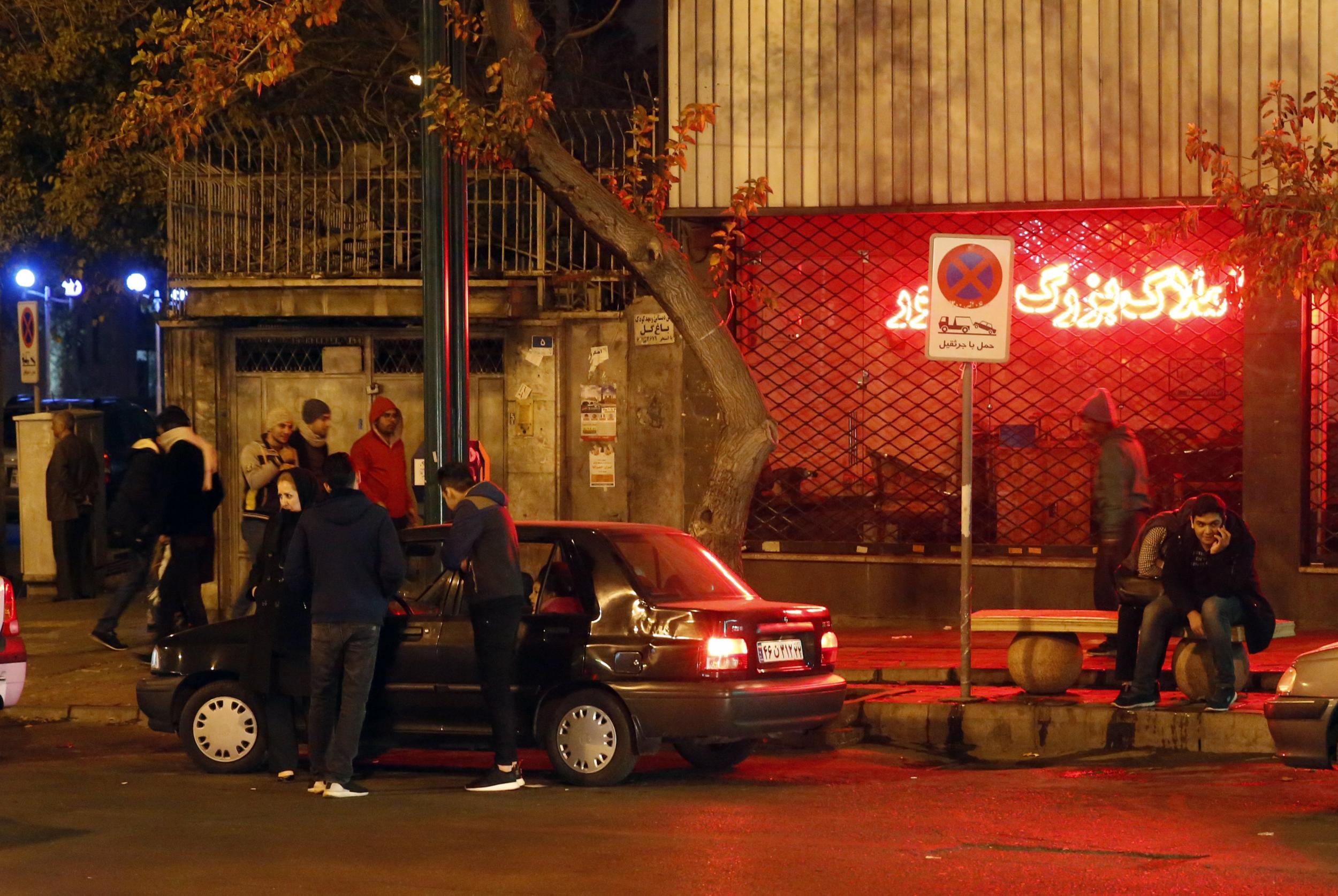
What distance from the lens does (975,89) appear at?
13586 mm

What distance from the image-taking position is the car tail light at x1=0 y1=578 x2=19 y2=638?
9484 millimetres

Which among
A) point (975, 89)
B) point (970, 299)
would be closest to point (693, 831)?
point (970, 299)

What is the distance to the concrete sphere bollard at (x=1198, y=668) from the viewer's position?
398 inches

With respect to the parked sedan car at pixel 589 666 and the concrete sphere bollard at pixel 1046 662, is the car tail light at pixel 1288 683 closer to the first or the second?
the parked sedan car at pixel 589 666

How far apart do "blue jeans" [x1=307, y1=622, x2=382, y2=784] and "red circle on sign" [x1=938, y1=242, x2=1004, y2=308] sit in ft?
13.6

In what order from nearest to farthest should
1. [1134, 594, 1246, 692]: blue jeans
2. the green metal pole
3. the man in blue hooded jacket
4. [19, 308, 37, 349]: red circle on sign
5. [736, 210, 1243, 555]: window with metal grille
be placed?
the man in blue hooded jacket < [1134, 594, 1246, 692]: blue jeans < the green metal pole < [736, 210, 1243, 555]: window with metal grille < [19, 308, 37, 349]: red circle on sign

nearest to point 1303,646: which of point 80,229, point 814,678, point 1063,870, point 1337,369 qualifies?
point 1337,369

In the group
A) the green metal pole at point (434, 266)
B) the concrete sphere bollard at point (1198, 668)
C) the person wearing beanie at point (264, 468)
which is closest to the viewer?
the concrete sphere bollard at point (1198, 668)

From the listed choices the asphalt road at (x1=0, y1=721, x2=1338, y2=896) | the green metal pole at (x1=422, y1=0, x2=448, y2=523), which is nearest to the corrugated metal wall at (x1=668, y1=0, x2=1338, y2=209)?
the green metal pole at (x1=422, y1=0, x2=448, y2=523)

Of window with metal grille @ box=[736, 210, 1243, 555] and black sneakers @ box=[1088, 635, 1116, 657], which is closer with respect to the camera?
black sneakers @ box=[1088, 635, 1116, 657]

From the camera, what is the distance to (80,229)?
723 inches

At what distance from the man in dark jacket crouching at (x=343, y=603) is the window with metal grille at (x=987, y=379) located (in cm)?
619

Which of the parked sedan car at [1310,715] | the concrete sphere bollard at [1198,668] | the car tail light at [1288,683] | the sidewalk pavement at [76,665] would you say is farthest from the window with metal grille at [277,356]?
the parked sedan car at [1310,715]

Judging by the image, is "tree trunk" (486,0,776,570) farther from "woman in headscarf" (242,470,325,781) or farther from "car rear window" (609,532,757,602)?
"woman in headscarf" (242,470,325,781)
